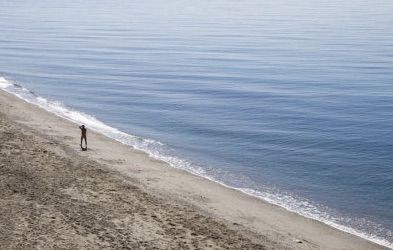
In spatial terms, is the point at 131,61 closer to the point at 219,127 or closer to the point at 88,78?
the point at 88,78

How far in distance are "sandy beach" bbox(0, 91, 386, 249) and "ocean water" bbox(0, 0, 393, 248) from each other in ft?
6.57

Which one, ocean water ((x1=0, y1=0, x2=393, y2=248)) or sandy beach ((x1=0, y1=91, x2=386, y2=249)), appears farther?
ocean water ((x1=0, y1=0, x2=393, y2=248))

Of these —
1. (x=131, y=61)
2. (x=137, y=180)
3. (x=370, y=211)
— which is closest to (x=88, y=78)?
(x=131, y=61)

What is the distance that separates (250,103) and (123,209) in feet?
84.9

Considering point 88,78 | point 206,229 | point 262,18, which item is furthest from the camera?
point 262,18

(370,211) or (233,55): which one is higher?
(233,55)

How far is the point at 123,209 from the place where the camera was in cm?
2125

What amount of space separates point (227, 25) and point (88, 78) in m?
63.7

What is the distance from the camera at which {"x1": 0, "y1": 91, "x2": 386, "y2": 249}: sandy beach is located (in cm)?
1869

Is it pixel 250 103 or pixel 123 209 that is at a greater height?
pixel 250 103

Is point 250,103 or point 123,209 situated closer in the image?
point 123,209

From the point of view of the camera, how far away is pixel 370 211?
2492cm

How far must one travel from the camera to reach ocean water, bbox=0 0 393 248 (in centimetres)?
2830

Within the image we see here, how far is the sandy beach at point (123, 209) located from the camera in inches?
736
